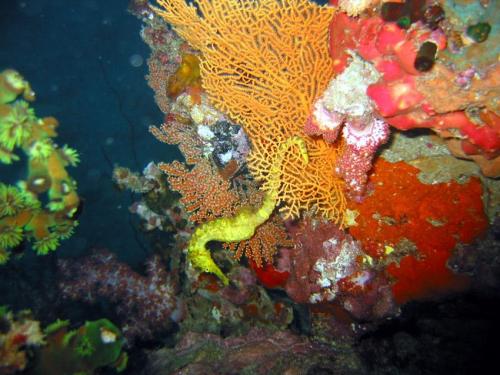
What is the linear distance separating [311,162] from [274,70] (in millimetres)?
1296

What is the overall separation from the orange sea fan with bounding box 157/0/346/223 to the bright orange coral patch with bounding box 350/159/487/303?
569 millimetres

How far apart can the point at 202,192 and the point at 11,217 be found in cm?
244

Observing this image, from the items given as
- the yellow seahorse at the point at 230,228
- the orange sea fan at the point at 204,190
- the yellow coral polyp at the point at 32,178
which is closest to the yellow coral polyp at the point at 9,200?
the yellow coral polyp at the point at 32,178

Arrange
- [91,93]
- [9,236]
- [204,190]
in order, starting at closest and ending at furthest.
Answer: [9,236] → [204,190] → [91,93]

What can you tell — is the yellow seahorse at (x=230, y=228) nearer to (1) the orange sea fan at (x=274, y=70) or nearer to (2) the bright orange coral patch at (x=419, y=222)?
(1) the orange sea fan at (x=274, y=70)

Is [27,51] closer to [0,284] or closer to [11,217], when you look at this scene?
[0,284]

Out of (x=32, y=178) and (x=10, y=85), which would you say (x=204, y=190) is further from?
(x=10, y=85)

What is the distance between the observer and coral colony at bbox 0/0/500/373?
278 cm

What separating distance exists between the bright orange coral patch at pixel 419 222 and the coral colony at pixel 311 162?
2cm

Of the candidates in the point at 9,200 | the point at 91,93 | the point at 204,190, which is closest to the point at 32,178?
the point at 9,200

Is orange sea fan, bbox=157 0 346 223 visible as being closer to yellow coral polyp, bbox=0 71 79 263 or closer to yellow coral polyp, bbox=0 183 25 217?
yellow coral polyp, bbox=0 71 79 263

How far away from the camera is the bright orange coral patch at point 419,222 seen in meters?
4.09

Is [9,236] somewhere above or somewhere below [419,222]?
below

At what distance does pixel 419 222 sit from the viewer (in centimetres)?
426
